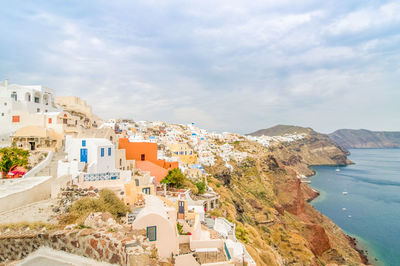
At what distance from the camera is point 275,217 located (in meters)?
35.9

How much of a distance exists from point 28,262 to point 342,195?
7631 centimetres

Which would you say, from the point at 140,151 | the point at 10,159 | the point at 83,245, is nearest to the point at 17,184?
the point at 10,159

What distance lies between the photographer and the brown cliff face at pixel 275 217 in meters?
24.8

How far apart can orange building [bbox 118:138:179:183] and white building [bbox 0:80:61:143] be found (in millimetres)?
7381

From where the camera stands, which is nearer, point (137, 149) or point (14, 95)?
point (14, 95)

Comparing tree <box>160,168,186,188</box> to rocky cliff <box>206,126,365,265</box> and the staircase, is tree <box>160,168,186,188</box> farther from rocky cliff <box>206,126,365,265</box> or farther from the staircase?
the staircase

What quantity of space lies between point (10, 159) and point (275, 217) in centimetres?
3297

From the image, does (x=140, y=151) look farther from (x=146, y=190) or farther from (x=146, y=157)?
(x=146, y=190)

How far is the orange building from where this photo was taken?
23.6m

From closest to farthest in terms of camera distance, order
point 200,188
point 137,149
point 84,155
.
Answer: point 84,155, point 137,149, point 200,188

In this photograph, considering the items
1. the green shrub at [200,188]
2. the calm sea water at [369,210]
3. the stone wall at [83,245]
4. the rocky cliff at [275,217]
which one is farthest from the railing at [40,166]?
the calm sea water at [369,210]

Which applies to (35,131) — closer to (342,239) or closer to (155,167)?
(155,167)

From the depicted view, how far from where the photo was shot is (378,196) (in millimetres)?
64562

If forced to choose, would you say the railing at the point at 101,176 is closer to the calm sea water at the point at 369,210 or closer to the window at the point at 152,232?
the window at the point at 152,232
